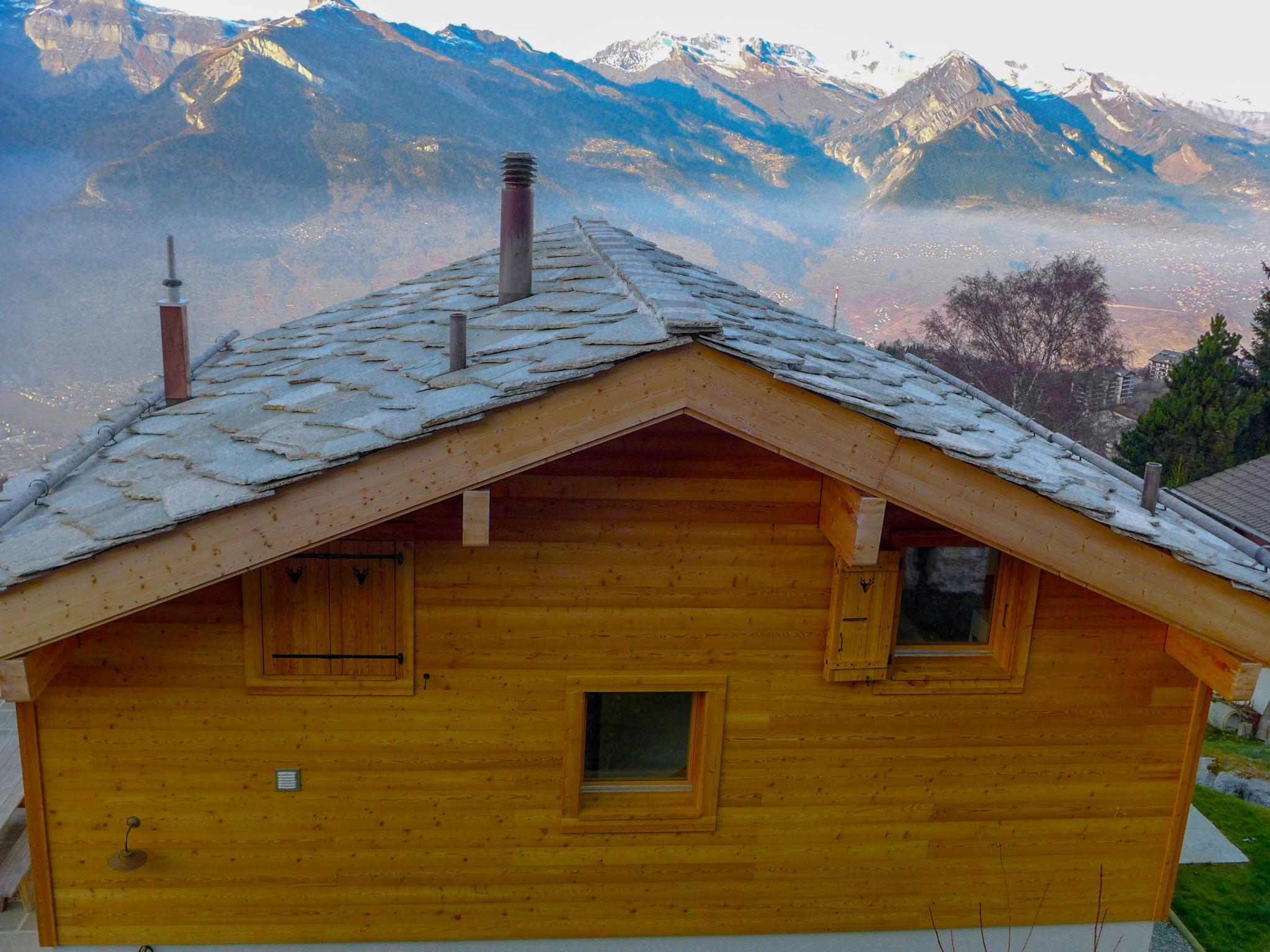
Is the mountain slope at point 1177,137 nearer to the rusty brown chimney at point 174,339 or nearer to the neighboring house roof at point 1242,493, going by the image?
the neighboring house roof at point 1242,493

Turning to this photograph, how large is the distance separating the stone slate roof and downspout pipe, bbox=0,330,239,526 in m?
0.09

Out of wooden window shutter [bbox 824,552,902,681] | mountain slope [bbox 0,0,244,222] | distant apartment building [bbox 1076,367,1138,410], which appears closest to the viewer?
wooden window shutter [bbox 824,552,902,681]

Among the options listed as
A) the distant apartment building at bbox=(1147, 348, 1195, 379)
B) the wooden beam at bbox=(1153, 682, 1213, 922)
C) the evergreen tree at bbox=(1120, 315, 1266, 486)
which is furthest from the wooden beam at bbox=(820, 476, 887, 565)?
the distant apartment building at bbox=(1147, 348, 1195, 379)

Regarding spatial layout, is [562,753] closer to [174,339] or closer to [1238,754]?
[174,339]

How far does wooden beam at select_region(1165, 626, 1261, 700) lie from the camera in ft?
17.4

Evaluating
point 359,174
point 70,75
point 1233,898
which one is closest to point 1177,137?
point 359,174

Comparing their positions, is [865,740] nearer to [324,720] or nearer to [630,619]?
[630,619]

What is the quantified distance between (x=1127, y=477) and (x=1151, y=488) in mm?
1786

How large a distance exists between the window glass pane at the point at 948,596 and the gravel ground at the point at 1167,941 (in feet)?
8.49

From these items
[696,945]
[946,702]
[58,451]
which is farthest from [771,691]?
[58,451]

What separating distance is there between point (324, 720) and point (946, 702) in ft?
12.3

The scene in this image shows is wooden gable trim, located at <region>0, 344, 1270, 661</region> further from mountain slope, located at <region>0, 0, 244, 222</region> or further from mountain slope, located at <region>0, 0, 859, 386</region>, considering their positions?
mountain slope, located at <region>0, 0, 244, 222</region>

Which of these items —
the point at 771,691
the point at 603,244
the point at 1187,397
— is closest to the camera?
the point at 771,691

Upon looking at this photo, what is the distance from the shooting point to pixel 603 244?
8.51 metres
